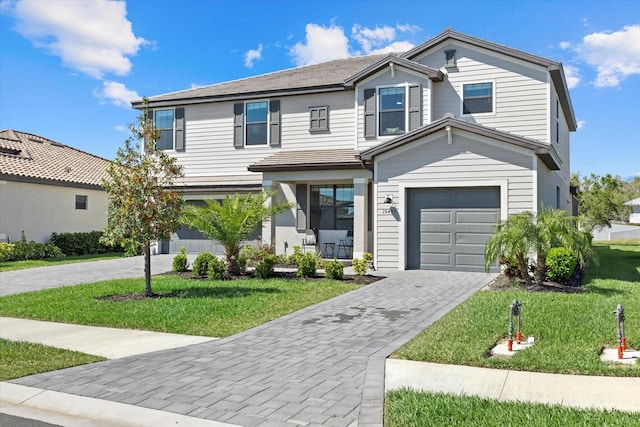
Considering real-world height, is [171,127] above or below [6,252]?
above

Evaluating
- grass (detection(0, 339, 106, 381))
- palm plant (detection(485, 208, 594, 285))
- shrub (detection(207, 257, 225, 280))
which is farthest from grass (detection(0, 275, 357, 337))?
palm plant (detection(485, 208, 594, 285))

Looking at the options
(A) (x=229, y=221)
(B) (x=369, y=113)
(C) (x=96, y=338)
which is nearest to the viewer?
(C) (x=96, y=338)

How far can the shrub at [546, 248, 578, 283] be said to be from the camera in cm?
1191

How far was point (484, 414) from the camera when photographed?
4.59m

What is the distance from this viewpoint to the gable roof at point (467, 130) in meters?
14.0

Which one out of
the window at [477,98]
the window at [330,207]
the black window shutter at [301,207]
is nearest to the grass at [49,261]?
the black window shutter at [301,207]

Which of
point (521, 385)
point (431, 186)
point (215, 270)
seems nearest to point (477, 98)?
point (431, 186)

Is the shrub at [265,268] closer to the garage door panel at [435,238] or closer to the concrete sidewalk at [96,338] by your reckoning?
the garage door panel at [435,238]

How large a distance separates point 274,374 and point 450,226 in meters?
10.4

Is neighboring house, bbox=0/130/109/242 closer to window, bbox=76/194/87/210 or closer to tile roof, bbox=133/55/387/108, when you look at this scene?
window, bbox=76/194/87/210

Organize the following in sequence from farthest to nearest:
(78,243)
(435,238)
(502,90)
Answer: (78,243) → (502,90) → (435,238)

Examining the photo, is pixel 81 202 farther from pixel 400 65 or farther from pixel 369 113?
pixel 400 65

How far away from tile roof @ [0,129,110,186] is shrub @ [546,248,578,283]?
19.2m

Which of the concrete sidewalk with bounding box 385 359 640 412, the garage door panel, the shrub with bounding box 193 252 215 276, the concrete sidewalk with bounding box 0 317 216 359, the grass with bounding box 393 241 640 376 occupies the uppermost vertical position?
the garage door panel
